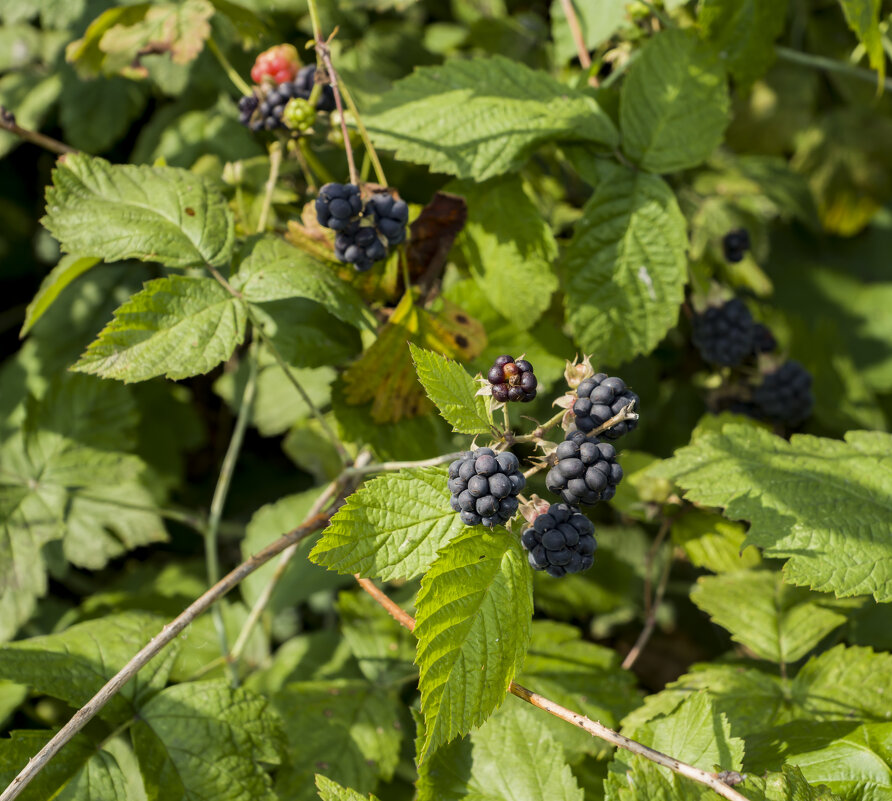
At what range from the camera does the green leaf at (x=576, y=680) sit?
Answer: 1766mm

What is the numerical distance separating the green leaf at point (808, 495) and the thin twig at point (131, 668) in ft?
3.00

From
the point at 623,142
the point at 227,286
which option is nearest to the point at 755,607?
the point at 623,142

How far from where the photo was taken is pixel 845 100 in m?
3.11

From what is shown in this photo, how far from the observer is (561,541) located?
1231 millimetres

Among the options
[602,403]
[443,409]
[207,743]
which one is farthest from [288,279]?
[207,743]

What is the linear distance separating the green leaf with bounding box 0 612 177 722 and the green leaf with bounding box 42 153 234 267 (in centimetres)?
89

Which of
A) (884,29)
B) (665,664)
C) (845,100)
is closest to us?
(884,29)

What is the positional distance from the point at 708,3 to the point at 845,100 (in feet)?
4.91

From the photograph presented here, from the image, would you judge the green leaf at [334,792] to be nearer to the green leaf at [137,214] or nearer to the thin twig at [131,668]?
the thin twig at [131,668]

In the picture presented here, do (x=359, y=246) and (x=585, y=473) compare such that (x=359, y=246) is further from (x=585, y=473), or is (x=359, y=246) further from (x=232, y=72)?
(x=232, y=72)

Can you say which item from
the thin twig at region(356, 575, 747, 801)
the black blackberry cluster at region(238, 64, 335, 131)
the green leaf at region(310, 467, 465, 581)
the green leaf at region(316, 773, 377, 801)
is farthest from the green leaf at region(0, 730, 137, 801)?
the black blackberry cluster at region(238, 64, 335, 131)

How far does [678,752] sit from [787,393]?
1187mm

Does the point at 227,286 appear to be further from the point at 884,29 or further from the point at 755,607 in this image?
the point at 884,29

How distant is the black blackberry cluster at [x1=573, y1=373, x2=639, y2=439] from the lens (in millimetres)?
1302
